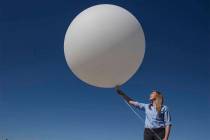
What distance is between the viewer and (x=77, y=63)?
5.00 m

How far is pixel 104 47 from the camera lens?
482 centimetres

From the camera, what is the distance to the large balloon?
4859mm

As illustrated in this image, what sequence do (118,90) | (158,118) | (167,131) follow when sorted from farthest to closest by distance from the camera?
(118,90), (158,118), (167,131)

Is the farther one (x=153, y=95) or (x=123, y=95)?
(x=123, y=95)

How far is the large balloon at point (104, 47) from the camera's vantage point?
15.9ft

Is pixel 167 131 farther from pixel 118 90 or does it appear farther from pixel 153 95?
pixel 118 90

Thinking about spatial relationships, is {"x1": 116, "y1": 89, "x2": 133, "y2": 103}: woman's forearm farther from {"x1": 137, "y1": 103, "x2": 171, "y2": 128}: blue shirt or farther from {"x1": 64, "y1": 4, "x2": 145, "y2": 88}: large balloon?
{"x1": 137, "y1": 103, "x2": 171, "y2": 128}: blue shirt

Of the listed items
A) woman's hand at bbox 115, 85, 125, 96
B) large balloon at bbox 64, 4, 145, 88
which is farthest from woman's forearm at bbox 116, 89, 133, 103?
large balloon at bbox 64, 4, 145, 88

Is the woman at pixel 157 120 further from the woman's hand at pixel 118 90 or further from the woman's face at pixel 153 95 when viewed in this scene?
the woman's hand at pixel 118 90

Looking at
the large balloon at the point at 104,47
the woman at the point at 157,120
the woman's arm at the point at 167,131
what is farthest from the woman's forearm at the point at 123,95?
the woman's arm at the point at 167,131

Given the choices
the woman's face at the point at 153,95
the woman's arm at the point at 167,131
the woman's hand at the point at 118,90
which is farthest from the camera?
the woman's hand at the point at 118,90

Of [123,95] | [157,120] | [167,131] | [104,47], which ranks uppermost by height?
[104,47]

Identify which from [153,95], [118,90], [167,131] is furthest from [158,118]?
[118,90]

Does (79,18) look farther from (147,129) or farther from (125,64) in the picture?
(147,129)
